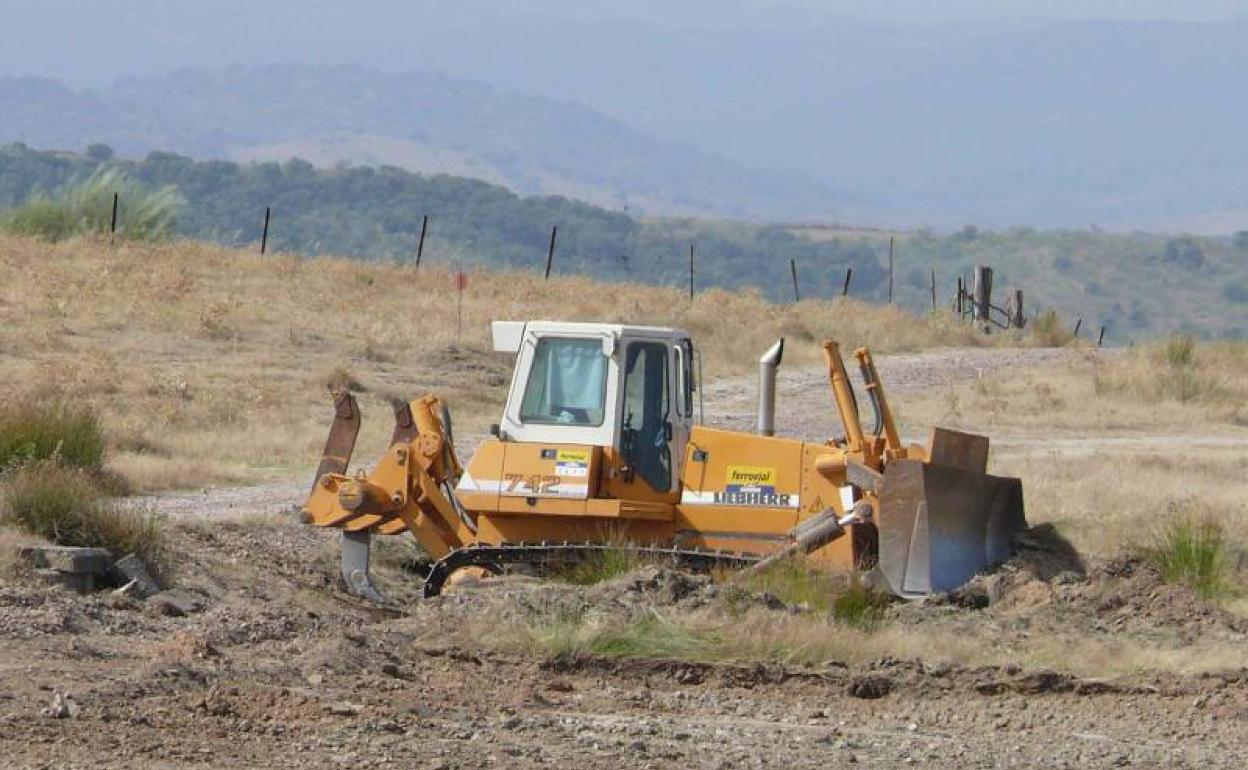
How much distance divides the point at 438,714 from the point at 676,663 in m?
2.34

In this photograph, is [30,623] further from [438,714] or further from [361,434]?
[361,434]

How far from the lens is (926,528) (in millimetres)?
16922

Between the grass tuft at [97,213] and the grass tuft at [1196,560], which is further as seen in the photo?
the grass tuft at [97,213]

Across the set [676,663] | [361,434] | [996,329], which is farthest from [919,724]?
[996,329]

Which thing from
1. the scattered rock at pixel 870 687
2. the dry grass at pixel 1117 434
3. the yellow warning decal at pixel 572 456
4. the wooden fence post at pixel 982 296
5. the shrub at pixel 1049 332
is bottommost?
the scattered rock at pixel 870 687

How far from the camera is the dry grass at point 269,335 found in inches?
1039

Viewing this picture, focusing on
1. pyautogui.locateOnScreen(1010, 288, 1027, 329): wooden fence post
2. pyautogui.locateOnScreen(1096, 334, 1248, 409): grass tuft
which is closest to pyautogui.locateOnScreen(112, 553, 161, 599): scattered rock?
pyautogui.locateOnScreen(1096, 334, 1248, 409): grass tuft

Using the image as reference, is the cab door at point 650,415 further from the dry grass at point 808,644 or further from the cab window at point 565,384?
the dry grass at point 808,644

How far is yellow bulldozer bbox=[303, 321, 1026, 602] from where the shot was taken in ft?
56.6

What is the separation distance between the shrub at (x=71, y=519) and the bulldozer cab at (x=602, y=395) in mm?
2750

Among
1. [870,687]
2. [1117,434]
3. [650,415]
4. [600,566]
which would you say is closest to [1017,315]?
[1117,434]

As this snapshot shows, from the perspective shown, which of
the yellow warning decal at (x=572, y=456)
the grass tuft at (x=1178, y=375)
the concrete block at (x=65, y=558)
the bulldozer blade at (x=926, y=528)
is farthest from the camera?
the grass tuft at (x=1178, y=375)

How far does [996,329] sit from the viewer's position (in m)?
49.1

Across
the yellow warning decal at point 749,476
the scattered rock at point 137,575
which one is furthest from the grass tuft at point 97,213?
the scattered rock at point 137,575
